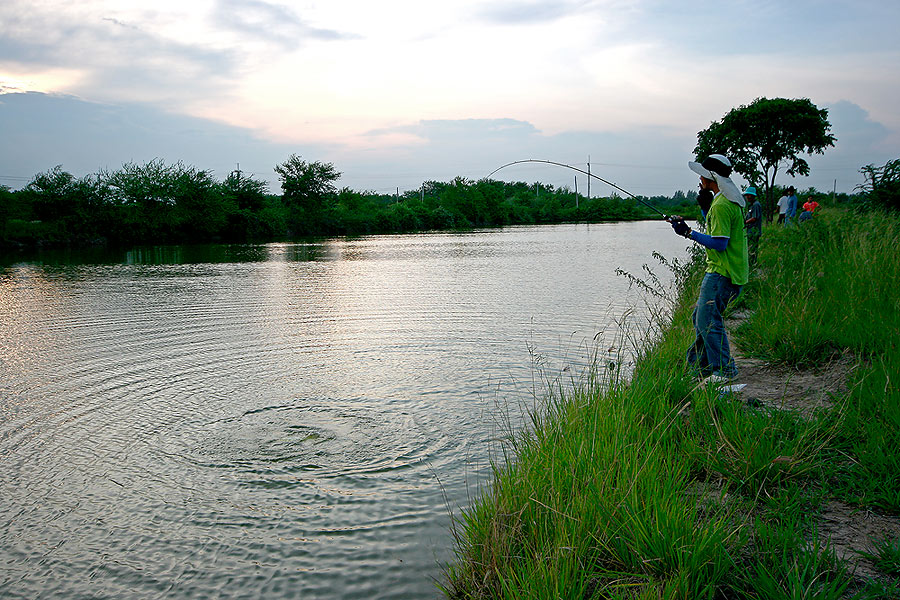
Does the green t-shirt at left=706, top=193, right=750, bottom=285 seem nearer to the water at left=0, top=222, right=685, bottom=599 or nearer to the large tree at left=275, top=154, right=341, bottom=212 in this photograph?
the water at left=0, top=222, right=685, bottom=599

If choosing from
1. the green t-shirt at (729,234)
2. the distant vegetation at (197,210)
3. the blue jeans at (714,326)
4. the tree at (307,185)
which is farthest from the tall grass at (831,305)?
the tree at (307,185)

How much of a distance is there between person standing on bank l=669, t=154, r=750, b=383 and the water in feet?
3.65

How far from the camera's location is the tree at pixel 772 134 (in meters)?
31.8

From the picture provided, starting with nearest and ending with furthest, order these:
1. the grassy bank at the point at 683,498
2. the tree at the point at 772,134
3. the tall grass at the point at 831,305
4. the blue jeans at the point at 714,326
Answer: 1. the grassy bank at the point at 683,498
2. the blue jeans at the point at 714,326
3. the tall grass at the point at 831,305
4. the tree at the point at 772,134

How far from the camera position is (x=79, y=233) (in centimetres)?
5262

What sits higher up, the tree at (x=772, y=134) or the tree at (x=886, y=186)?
the tree at (x=772, y=134)

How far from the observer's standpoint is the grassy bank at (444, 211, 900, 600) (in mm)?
2857

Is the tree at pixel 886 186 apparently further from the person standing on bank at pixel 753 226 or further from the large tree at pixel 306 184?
the large tree at pixel 306 184

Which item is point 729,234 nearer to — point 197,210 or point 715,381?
point 715,381

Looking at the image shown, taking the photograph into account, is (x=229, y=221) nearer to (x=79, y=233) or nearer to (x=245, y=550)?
(x=79, y=233)

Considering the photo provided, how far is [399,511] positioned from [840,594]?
2988 mm

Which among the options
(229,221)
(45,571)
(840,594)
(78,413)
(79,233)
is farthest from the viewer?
(229,221)

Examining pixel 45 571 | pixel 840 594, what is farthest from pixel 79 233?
pixel 840 594

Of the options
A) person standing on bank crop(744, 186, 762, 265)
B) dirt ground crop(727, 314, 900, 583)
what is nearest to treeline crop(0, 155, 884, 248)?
person standing on bank crop(744, 186, 762, 265)
